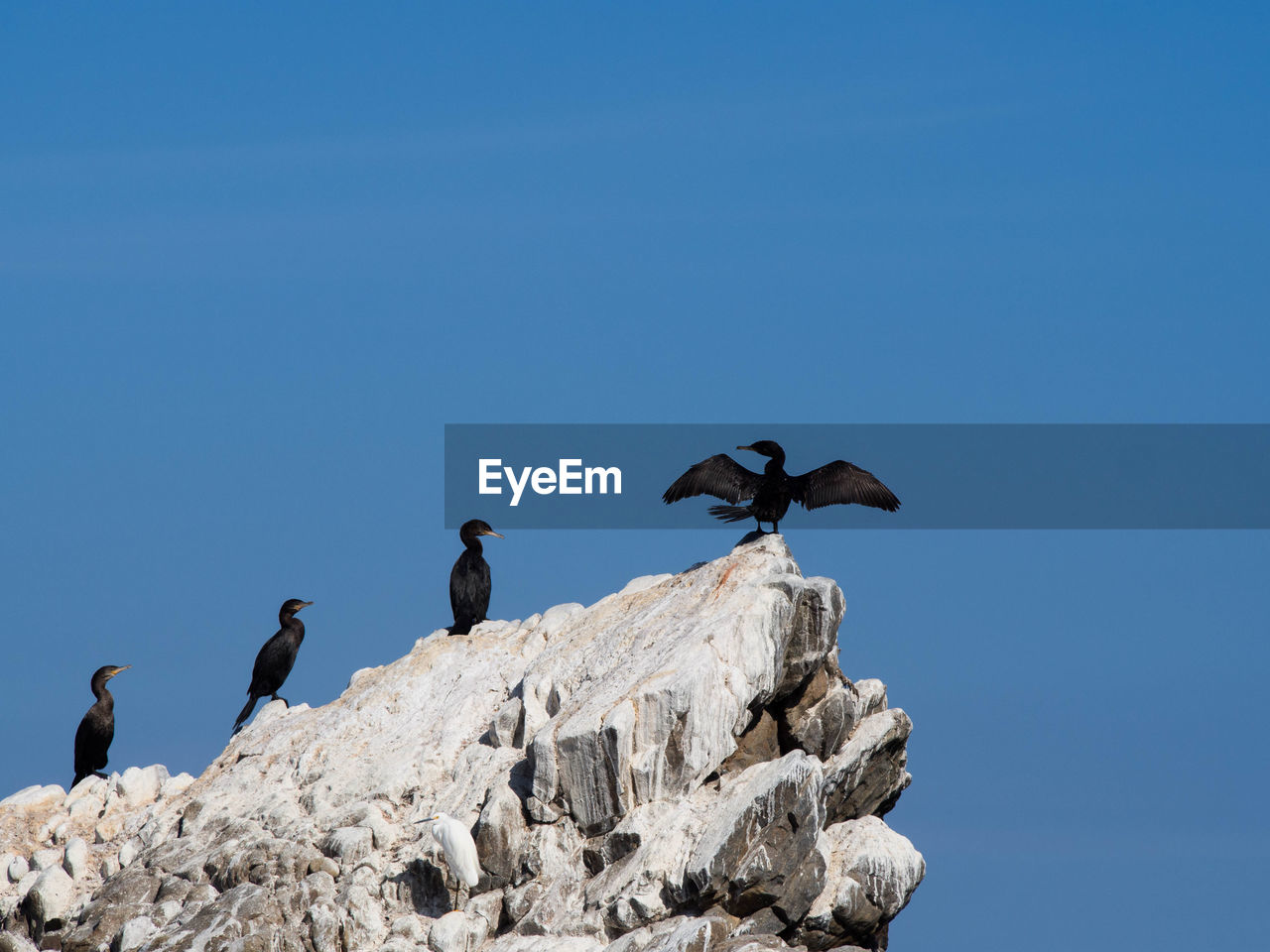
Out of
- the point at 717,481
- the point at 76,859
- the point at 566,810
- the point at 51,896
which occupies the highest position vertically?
the point at 717,481

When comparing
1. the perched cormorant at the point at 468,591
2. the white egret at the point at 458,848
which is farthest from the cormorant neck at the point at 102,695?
the white egret at the point at 458,848

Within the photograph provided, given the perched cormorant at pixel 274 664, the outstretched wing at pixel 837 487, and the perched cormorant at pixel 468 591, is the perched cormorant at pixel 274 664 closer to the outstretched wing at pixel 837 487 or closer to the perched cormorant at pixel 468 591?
the perched cormorant at pixel 468 591

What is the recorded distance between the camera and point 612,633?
1089 inches

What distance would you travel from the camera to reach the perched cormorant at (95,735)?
31938mm

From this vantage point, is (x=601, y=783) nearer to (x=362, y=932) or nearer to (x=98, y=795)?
(x=362, y=932)

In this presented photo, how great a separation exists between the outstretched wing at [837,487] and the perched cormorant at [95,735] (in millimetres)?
12750

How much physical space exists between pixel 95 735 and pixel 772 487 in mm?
12624

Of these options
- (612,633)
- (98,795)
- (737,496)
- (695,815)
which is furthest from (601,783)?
(98,795)

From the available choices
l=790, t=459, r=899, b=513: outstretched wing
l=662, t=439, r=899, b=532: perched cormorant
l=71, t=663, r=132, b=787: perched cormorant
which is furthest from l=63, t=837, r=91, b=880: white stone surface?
l=790, t=459, r=899, b=513: outstretched wing

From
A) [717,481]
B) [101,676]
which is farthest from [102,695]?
[717,481]

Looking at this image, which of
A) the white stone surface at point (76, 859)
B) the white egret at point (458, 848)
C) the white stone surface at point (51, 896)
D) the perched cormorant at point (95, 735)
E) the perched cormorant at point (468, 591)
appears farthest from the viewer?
the perched cormorant at point (95, 735)

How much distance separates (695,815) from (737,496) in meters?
5.36

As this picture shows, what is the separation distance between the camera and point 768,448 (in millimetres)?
28188

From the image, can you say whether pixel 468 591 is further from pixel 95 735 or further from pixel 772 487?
pixel 95 735
